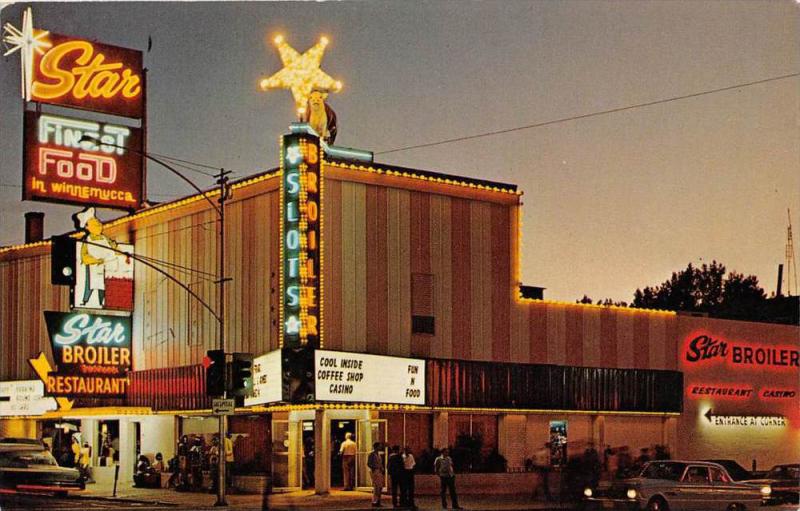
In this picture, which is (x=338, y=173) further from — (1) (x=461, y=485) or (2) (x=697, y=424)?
(2) (x=697, y=424)

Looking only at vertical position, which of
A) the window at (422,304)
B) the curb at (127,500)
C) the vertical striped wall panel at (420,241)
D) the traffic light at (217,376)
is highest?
the vertical striped wall panel at (420,241)

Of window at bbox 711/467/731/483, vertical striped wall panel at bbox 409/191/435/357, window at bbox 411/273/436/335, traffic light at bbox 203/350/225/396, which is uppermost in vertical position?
vertical striped wall panel at bbox 409/191/435/357

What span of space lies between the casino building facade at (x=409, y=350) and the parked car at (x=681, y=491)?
33.8 feet

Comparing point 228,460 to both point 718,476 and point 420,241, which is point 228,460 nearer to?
point 420,241

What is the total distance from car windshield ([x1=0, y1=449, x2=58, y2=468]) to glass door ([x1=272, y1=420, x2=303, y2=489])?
7.61 m

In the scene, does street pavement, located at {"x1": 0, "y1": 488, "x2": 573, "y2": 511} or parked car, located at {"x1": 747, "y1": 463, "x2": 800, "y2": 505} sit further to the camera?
parked car, located at {"x1": 747, "y1": 463, "x2": 800, "y2": 505}

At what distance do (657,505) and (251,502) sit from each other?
1225cm

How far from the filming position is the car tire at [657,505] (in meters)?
29.4

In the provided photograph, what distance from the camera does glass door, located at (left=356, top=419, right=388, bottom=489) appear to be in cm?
3878

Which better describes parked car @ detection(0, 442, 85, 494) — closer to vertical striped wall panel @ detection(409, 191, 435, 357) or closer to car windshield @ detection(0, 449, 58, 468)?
car windshield @ detection(0, 449, 58, 468)

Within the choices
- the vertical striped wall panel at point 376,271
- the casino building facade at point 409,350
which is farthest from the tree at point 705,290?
the vertical striped wall panel at point 376,271

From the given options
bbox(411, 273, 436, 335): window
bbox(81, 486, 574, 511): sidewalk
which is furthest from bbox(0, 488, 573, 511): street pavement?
bbox(411, 273, 436, 335): window

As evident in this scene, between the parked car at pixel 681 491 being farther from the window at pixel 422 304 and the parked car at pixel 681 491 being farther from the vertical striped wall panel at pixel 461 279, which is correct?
the vertical striped wall panel at pixel 461 279

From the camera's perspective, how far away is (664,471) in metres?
30.0
